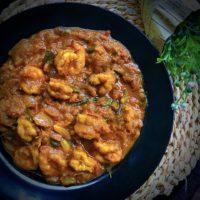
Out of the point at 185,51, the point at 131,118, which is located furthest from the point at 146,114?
the point at 185,51

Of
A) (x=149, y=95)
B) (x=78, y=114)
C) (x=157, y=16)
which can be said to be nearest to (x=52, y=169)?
(x=78, y=114)

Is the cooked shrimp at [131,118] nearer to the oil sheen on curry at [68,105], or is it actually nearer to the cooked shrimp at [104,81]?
the oil sheen on curry at [68,105]

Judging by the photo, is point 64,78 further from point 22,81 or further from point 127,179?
point 127,179

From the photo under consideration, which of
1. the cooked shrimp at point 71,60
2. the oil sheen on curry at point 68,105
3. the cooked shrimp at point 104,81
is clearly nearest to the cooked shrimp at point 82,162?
the oil sheen on curry at point 68,105

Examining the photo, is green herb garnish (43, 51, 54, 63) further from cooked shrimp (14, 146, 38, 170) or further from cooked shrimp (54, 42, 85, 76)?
cooked shrimp (14, 146, 38, 170)

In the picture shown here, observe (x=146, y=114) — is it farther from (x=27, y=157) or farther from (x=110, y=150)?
(x=27, y=157)
